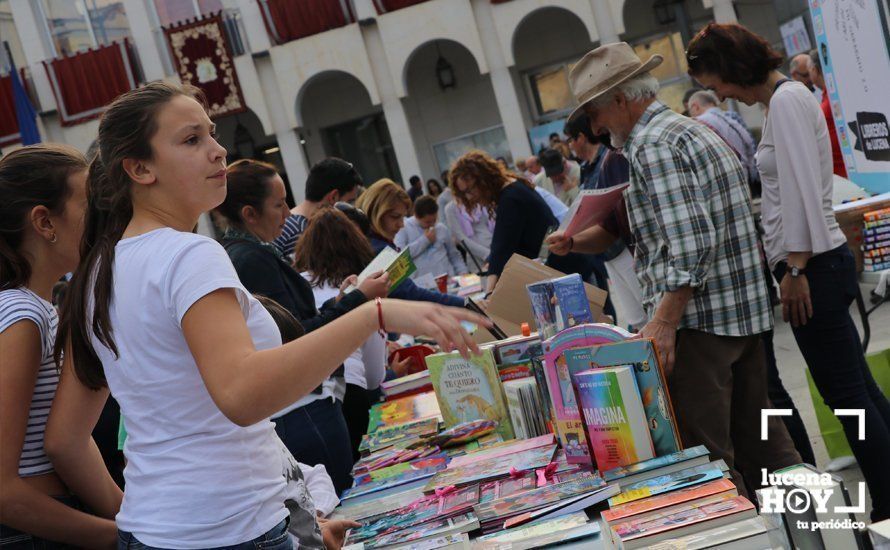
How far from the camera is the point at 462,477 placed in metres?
2.47

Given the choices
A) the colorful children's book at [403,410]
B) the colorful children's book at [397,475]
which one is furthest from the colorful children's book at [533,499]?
the colorful children's book at [403,410]

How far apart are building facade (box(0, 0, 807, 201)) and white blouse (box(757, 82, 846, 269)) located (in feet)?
49.4

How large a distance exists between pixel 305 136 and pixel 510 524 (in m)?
20.2

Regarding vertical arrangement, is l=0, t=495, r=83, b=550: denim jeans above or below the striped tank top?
below

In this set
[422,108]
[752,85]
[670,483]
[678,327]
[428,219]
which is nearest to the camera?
[670,483]

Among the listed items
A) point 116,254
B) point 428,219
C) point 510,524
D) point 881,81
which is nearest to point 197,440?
point 116,254

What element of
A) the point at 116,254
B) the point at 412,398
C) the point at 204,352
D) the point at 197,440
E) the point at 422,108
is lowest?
the point at 412,398

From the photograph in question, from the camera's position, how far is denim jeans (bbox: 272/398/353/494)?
3.16 m

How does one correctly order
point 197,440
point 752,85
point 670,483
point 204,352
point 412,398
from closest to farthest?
point 204,352 → point 197,440 → point 670,483 → point 752,85 → point 412,398

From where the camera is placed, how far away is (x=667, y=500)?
6.36 feet

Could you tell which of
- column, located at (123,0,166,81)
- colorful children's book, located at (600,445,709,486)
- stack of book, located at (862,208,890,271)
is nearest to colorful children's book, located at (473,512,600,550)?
colorful children's book, located at (600,445,709,486)

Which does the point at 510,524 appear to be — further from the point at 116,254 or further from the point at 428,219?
the point at 428,219

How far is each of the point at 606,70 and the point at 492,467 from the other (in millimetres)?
1425

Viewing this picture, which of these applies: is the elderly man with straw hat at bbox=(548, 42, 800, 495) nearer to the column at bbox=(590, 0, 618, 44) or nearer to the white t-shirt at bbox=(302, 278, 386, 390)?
the white t-shirt at bbox=(302, 278, 386, 390)
